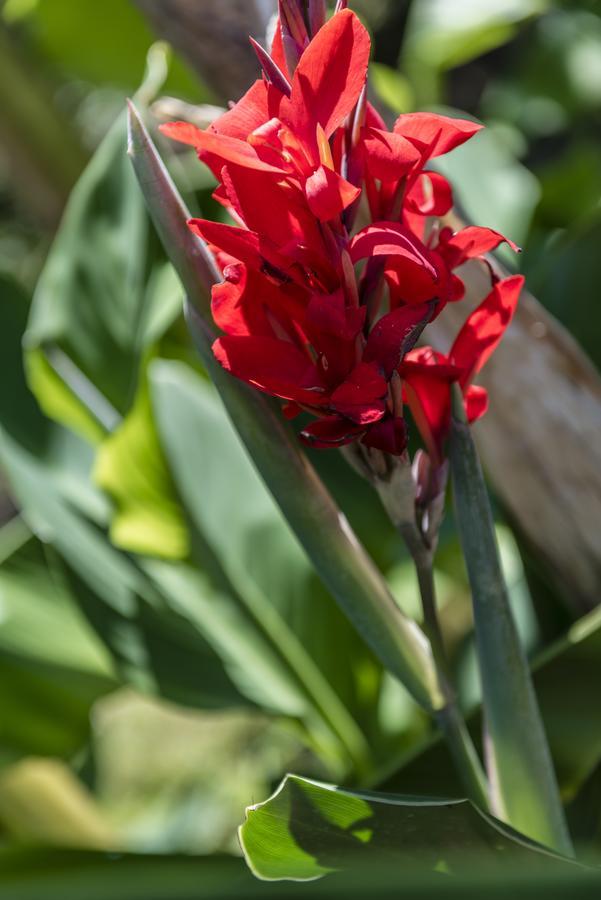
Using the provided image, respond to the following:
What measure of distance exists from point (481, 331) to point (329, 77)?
10 cm

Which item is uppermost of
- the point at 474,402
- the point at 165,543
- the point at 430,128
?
the point at 430,128

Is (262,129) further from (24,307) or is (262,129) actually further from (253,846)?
(24,307)

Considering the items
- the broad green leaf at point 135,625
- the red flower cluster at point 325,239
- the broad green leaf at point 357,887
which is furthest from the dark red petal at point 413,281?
the broad green leaf at point 135,625

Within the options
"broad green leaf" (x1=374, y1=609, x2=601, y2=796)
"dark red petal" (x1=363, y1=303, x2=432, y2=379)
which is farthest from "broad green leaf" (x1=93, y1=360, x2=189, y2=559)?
"dark red petal" (x1=363, y1=303, x2=432, y2=379)

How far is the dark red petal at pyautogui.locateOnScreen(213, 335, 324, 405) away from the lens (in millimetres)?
289

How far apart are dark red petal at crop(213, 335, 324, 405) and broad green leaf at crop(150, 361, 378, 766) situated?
0.31 meters

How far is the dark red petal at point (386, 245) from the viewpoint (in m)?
0.27

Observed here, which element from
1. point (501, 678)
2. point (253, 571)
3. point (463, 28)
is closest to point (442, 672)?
point (501, 678)

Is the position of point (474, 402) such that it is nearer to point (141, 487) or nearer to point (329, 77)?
point (329, 77)

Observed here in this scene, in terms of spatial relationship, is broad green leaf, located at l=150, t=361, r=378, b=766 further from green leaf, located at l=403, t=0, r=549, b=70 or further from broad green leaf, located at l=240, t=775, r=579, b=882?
green leaf, located at l=403, t=0, r=549, b=70

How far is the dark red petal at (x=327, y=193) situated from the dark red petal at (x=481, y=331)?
8cm

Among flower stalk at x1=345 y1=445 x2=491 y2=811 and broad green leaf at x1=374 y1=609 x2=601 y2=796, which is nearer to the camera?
flower stalk at x1=345 y1=445 x2=491 y2=811

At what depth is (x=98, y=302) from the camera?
654 mm

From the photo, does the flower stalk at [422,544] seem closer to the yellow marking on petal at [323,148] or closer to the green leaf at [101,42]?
the yellow marking on petal at [323,148]
